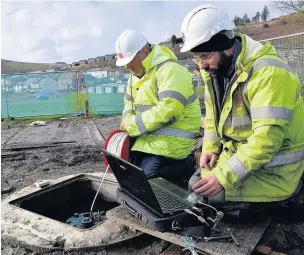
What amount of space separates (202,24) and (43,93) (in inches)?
519

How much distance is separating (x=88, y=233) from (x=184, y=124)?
159 cm

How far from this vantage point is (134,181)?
2.86m

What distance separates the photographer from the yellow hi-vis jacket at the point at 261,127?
2.54 meters

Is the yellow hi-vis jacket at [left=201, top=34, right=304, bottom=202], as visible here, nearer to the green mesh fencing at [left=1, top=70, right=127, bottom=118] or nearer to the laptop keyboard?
the laptop keyboard

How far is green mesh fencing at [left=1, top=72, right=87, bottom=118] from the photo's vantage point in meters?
14.7

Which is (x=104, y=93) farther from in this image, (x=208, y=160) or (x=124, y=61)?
(x=208, y=160)

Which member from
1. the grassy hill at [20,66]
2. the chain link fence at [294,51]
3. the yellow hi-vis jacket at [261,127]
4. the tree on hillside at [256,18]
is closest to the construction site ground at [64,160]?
the yellow hi-vis jacket at [261,127]

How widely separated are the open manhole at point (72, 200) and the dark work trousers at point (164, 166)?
2.11 feet

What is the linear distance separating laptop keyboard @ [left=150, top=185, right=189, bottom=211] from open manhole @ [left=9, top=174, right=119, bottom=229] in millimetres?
1340

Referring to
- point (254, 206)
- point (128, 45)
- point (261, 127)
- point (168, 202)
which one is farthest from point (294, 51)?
point (168, 202)

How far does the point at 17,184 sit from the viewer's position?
5.49 metres

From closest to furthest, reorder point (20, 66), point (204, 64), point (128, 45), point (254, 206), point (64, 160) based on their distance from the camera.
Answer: point (204, 64)
point (254, 206)
point (128, 45)
point (64, 160)
point (20, 66)

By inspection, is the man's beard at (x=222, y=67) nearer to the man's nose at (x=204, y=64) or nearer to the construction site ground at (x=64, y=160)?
the man's nose at (x=204, y=64)

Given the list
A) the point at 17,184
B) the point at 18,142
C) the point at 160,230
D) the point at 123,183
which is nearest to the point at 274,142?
the point at 160,230
